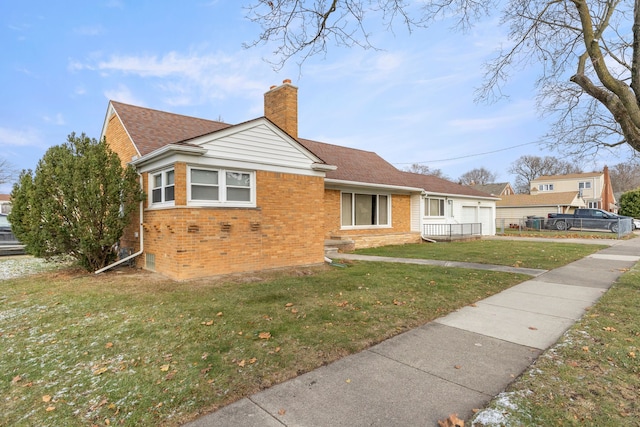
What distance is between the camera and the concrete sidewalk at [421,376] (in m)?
2.62

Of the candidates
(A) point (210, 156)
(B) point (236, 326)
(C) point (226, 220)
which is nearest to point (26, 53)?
(A) point (210, 156)

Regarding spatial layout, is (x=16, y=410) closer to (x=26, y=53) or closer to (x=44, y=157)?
(x=44, y=157)

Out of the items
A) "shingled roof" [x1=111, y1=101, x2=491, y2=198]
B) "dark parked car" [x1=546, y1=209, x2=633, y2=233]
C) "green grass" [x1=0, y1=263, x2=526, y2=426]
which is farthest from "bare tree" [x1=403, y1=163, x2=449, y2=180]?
"green grass" [x1=0, y1=263, x2=526, y2=426]

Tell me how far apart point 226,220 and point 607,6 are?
9582mm

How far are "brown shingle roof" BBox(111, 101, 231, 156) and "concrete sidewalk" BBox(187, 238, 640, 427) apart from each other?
8.31 metres

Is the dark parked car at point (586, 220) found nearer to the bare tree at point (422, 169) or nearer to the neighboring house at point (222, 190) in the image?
the neighboring house at point (222, 190)

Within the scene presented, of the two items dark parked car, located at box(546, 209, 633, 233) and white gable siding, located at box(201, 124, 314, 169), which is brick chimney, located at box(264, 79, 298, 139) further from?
dark parked car, located at box(546, 209, 633, 233)

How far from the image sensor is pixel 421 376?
3250 mm

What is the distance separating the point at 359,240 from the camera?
14625 millimetres

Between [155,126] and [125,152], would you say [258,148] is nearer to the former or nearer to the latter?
[155,126]

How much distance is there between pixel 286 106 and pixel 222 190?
14.6 ft

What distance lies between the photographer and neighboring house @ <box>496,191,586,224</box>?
112ft

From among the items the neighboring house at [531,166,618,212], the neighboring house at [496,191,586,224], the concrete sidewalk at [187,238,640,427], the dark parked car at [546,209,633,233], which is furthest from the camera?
the neighboring house at [531,166,618,212]

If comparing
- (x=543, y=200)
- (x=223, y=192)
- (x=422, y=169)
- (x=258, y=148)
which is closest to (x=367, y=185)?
(x=258, y=148)
